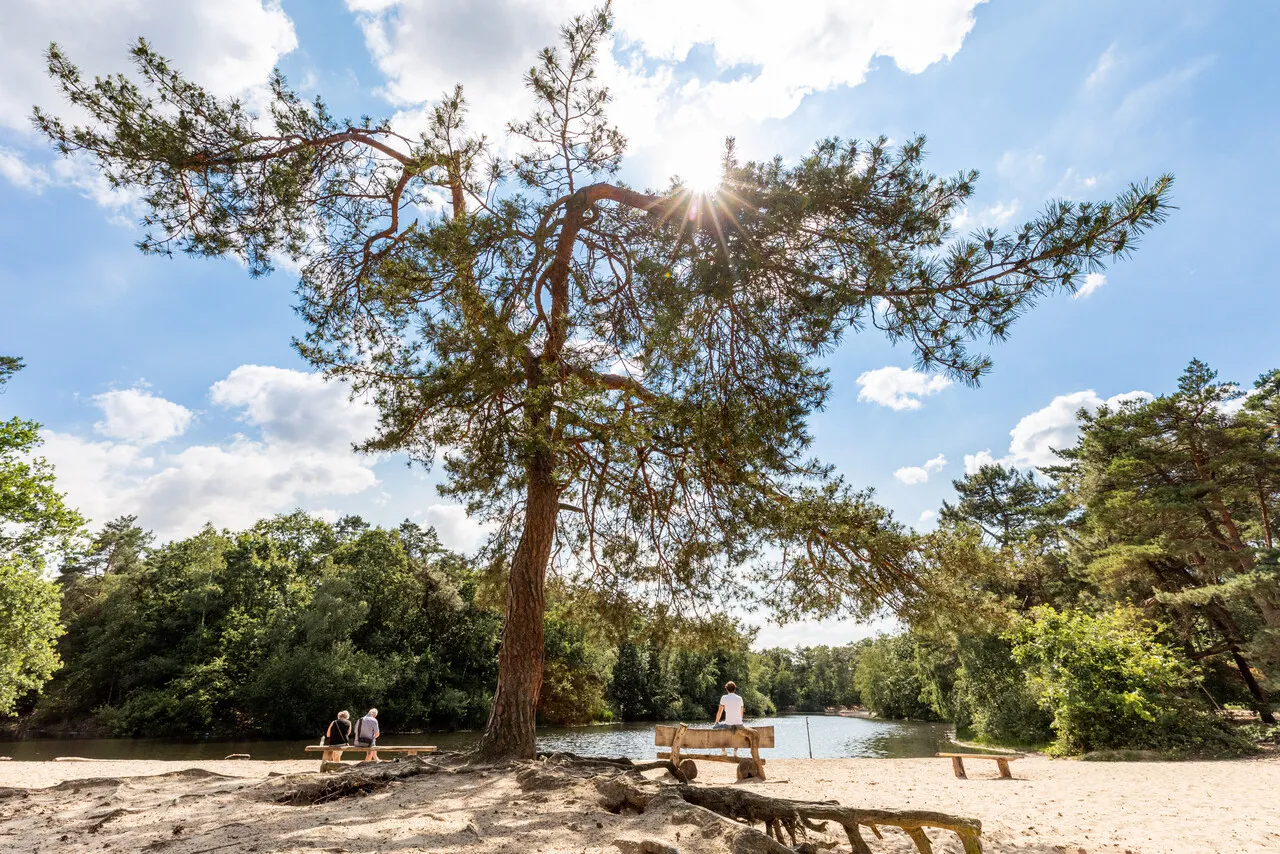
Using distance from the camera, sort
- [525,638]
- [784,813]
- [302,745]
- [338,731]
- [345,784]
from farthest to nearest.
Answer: [302,745], [338,731], [525,638], [345,784], [784,813]

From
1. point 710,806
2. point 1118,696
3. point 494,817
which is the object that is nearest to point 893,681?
point 1118,696

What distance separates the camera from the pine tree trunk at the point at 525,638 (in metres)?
5.93

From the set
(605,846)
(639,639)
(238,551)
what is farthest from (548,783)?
(238,551)

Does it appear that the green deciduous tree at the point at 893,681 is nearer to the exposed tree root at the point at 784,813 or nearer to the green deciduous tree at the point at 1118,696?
the green deciduous tree at the point at 1118,696

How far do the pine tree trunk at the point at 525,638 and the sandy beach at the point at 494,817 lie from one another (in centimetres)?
80

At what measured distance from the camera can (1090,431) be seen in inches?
726

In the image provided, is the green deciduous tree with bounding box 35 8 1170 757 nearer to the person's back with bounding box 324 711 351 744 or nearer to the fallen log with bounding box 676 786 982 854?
the fallen log with bounding box 676 786 982 854

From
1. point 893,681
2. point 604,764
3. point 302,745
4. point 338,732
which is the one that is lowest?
point 302,745

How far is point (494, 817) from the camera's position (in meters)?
3.77

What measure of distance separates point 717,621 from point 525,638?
279cm

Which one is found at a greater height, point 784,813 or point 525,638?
point 525,638

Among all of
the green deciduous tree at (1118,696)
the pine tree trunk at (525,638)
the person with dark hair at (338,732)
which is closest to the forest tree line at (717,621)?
the green deciduous tree at (1118,696)

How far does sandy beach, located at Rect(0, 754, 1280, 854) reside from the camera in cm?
332

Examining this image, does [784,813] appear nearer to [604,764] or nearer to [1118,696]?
[604,764]
